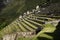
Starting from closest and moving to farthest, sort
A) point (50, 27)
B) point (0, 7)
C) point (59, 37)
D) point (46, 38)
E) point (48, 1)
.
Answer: point (59, 37) < point (46, 38) < point (50, 27) < point (48, 1) < point (0, 7)

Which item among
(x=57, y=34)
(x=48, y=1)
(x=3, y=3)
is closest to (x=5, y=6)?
(x=3, y=3)

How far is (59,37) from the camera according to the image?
15.2 feet

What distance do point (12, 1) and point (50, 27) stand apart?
5779cm

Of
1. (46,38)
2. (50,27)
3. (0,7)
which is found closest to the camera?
(46,38)

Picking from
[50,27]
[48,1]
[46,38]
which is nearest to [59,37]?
[46,38]

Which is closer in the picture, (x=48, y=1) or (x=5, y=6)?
(x=48, y=1)

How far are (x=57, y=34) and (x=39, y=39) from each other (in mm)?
480

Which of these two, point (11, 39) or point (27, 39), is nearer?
point (27, 39)

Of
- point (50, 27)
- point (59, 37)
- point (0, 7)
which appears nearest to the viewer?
point (59, 37)

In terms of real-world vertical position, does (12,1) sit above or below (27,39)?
below

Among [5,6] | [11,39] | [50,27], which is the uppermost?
[50,27]

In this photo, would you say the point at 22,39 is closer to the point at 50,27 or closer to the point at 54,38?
the point at 50,27

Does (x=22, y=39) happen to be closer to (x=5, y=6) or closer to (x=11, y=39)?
(x=11, y=39)

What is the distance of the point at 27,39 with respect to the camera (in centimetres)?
658
